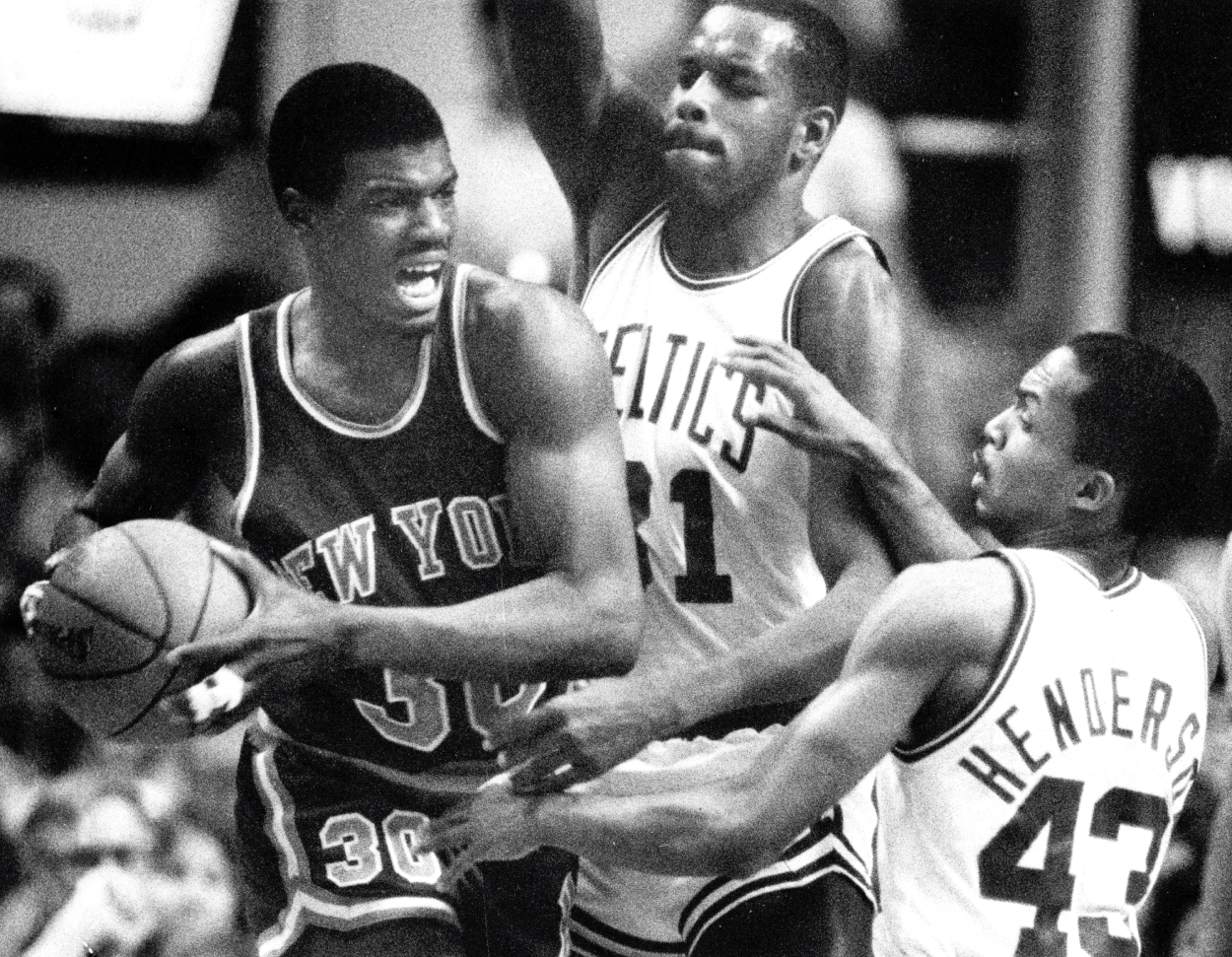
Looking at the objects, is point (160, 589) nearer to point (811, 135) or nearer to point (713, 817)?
point (713, 817)

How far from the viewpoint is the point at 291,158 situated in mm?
2369

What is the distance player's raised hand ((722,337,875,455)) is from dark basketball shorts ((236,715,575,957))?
0.56 meters

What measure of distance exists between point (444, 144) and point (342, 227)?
150 mm

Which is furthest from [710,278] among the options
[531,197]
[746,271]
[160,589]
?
[160,589]

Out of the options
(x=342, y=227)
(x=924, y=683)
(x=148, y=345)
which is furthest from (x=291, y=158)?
(x=924, y=683)

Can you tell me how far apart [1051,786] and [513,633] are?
588mm

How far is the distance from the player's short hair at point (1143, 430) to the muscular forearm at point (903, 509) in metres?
0.26

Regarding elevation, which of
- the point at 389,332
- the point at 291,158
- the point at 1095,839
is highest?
the point at 291,158

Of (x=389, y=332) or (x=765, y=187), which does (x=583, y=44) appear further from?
(x=389, y=332)

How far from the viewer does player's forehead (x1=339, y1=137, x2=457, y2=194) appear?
2.32 metres

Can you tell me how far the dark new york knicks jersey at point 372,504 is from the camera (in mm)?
2346

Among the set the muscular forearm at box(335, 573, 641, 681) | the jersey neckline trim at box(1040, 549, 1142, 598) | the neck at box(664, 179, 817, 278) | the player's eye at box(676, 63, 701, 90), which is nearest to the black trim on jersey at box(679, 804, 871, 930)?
the muscular forearm at box(335, 573, 641, 681)

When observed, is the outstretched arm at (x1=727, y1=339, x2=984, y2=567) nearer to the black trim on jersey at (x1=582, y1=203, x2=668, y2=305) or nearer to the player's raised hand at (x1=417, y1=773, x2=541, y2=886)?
the black trim on jersey at (x1=582, y1=203, x2=668, y2=305)

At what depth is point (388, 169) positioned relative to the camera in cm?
232
